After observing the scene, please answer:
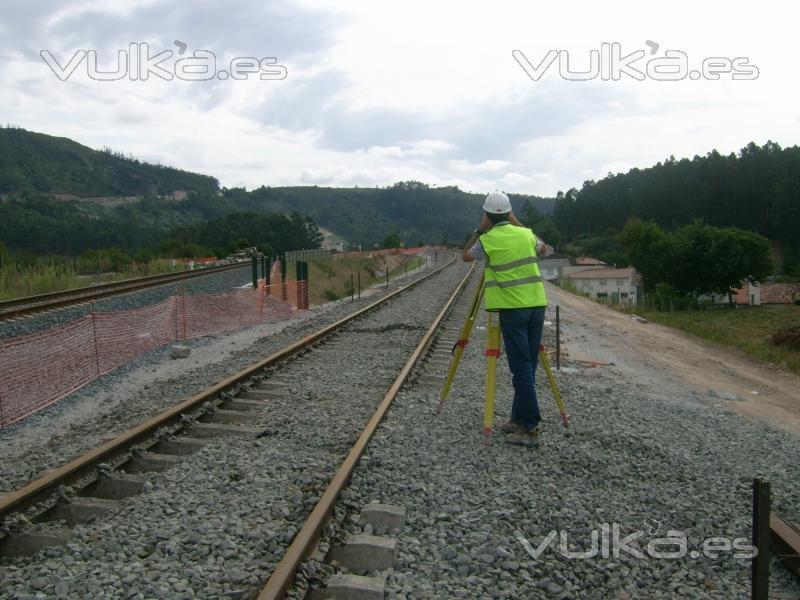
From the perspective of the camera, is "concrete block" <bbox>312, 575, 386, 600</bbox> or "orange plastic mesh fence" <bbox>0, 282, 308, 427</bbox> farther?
"orange plastic mesh fence" <bbox>0, 282, 308, 427</bbox>

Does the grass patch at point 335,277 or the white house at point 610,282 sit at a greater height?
the grass patch at point 335,277

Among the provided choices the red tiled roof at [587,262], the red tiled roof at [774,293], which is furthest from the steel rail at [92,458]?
the red tiled roof at [587,262]

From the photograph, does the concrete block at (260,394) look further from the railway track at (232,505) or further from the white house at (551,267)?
the white house at (551,267)

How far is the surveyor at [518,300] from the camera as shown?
209 inches

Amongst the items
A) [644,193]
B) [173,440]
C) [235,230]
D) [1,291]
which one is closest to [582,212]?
[644,193]

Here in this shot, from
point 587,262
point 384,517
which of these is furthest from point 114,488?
point 587,262

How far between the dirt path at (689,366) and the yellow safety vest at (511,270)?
464 centimetres

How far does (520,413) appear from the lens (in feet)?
17.5

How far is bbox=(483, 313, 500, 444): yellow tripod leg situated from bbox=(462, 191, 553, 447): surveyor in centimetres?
12

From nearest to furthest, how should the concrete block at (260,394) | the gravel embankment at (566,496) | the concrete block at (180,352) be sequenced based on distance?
the gravel embankment at (566,496)
the concrete block at (260,394)
the concrete block at (180,352)

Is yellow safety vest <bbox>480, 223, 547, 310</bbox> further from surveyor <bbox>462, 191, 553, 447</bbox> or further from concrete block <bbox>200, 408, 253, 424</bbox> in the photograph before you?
concrete block <bbox>200, 408, 253, 424</bbox>

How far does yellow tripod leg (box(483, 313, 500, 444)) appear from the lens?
17.5 feet

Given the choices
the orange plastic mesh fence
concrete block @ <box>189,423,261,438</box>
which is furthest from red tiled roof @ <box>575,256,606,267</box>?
Result: concrete block @ <box>189,423,261,438</box>

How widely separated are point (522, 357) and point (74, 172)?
182m
